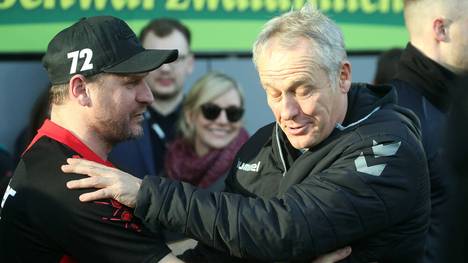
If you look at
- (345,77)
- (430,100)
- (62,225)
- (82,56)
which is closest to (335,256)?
(345,77)

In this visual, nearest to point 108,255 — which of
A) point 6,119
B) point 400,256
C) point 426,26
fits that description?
point 400,256

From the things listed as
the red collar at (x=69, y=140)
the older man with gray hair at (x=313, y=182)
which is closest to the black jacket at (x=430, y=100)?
the older man with gray hair at (x=313, y=182)

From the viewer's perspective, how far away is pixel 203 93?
18.3ft

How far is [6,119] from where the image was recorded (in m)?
5.38

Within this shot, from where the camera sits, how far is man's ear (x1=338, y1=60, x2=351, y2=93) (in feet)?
9.82

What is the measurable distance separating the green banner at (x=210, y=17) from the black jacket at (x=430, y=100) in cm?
183

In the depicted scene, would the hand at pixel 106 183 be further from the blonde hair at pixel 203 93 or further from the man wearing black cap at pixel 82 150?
the blonde hair at pixel 203 93

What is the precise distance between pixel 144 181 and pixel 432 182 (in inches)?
53.8

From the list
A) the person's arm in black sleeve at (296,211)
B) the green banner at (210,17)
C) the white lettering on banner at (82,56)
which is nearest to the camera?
the person's arm in black sleeve at (296,211)

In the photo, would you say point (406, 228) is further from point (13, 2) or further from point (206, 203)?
point (13, 2)

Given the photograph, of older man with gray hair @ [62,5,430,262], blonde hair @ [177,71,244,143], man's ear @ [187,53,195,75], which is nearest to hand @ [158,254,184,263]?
older man with gray hair @ [62,5,430,262]

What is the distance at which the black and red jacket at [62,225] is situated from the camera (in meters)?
2.88

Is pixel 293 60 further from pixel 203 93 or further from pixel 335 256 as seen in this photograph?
pixel 203 93

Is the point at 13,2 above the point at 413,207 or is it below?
above
